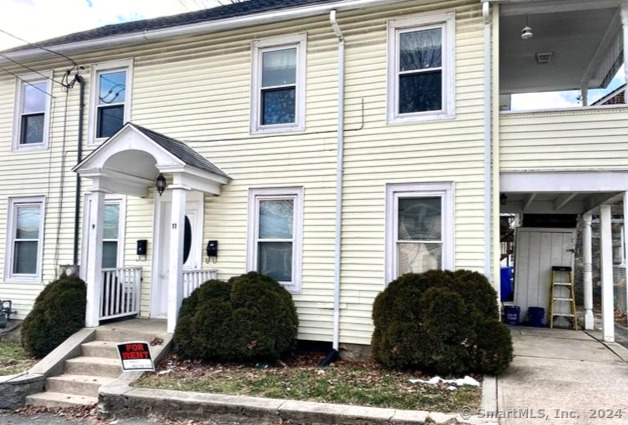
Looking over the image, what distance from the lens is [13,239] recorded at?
9.69 metres

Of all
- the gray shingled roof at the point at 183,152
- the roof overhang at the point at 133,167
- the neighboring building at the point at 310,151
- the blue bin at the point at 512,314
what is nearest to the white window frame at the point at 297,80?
the neighboring building at the point at 310,151

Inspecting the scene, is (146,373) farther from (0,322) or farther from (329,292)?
(0,322)

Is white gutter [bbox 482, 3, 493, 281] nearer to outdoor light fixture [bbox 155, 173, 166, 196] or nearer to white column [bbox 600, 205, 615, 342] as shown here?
white column [bbox 600, 205, 615, 342]

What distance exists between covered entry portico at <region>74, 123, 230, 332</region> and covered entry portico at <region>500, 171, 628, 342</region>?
4.65 m

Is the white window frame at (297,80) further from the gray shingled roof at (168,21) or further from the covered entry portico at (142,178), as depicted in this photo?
the covered entry portico at (142,178)

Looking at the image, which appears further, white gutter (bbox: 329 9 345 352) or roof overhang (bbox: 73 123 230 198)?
white gutter (bbox: 329 9 345 352)

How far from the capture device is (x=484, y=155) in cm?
695

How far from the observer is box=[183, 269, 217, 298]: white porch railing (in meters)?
7.57

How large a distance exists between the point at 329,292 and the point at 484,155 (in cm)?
312

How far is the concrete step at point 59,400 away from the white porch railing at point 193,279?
200 cm

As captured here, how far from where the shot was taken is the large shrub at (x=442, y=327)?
5.87 meters

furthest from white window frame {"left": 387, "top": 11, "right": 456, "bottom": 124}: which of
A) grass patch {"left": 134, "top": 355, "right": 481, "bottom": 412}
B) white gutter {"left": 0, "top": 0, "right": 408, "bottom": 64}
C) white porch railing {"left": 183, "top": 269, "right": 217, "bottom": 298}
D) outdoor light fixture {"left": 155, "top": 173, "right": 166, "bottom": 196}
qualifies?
outdoor light fixture {"left": 155, "top": 173, "right": 166, "bottom": 196}

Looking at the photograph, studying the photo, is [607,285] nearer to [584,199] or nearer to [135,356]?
[584,199]

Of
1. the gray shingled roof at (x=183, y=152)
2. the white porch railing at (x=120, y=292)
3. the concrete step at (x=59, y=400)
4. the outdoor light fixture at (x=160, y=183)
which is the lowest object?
the concrete step at (x=59, y=400)
